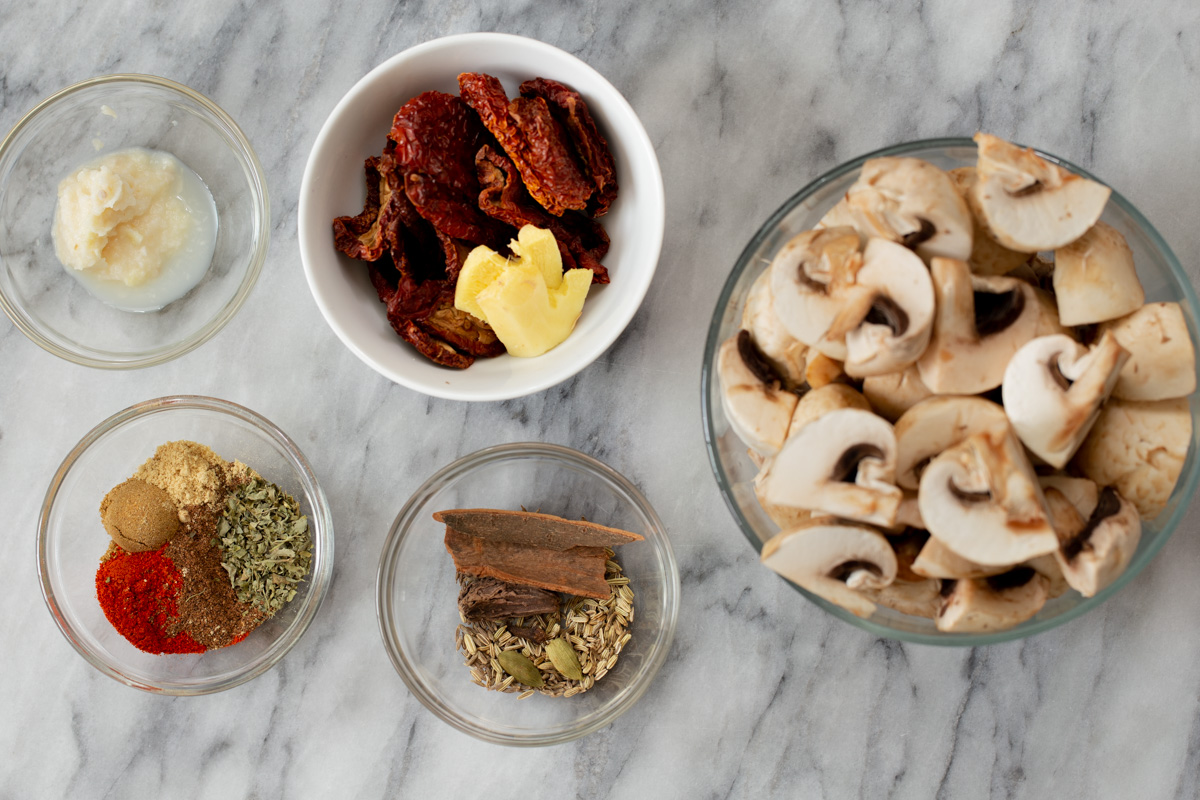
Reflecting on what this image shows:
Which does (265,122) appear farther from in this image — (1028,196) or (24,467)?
(1028,196)

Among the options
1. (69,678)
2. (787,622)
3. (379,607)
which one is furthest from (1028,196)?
(69,678)

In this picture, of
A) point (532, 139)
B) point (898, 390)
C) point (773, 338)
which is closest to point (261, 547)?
point (532, 139)

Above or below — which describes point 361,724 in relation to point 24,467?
below

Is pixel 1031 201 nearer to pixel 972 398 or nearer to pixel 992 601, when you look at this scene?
pixel 972 398

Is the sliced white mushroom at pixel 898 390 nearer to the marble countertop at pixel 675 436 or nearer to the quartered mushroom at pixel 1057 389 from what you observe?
the quartered mushroom at pixel 1057 389

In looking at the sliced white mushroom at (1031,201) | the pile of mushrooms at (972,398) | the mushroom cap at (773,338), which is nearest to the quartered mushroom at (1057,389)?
the pile of mushrooms at (972,398)

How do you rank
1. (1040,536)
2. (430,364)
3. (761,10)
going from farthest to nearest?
(761,10) < (430,364) < (1040,536)

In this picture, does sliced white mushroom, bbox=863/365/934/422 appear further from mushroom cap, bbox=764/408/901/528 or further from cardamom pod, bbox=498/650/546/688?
cardamom pod, bbox=498/650/546/688
